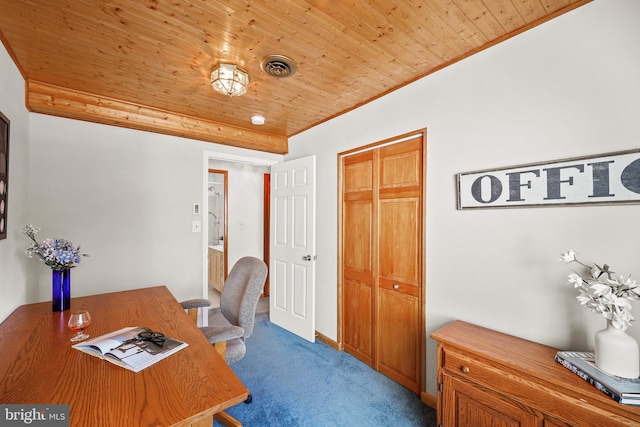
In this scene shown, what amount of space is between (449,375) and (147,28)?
2591 millimetres

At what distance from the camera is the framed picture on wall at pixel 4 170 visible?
158 cm

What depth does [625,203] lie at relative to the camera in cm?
129

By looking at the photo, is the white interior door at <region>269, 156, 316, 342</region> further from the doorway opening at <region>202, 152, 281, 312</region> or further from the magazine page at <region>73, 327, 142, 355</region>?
the magazine page at <region>73, 327, 142, 355</region>

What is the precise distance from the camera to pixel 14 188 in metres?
1.89

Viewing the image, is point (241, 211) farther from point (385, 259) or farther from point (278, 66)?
point (278, 66)

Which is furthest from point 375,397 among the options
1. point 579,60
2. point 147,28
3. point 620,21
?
point 147,28

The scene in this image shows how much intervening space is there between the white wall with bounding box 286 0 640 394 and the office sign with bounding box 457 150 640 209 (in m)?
0.05

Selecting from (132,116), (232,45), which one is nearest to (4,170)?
(132,116)

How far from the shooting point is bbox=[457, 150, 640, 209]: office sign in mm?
1292

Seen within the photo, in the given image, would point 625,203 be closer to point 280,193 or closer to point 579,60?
point 579,60

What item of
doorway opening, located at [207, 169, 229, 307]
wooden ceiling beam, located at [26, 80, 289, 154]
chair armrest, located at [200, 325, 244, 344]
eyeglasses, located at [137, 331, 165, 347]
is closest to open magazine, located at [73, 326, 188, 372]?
eyeglasses, located at [137, 331, 165, 347]

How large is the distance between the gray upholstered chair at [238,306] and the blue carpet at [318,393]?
53cm

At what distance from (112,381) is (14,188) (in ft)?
5.89

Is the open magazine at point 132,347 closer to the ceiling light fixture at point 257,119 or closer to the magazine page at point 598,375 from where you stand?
the magazine page at point 598,375
